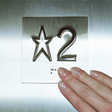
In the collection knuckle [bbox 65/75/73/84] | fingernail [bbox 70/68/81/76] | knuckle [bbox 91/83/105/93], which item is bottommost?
knuckle [bbox 91/83/105/93]

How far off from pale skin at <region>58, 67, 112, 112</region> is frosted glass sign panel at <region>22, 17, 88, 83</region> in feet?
1.62

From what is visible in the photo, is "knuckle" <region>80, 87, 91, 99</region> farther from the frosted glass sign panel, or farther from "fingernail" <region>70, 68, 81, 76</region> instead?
the frosted glass sign panel

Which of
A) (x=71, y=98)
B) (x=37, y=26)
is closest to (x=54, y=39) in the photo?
(x=37, y=26)

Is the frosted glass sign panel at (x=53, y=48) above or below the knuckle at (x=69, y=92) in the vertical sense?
above

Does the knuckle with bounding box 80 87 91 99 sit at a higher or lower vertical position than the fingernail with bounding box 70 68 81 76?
lower

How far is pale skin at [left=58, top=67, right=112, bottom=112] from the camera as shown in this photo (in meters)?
0.42

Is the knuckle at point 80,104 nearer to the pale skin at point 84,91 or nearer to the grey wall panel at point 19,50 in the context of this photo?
the pale skin at point 84,91

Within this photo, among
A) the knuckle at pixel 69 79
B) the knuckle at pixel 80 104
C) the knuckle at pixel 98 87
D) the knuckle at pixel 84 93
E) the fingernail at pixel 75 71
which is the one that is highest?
the fingernail at pixel 75 71

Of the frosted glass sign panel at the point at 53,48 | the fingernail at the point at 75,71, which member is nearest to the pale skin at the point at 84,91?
the fingernail at the point at 75,71

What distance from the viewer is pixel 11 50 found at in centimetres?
98

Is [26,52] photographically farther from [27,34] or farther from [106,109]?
[106,109]

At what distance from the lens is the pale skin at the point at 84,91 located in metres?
0.42

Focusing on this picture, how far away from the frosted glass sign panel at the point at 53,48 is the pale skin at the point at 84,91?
1.62ft

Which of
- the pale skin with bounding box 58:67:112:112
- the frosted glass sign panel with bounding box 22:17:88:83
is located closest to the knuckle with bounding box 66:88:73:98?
the pale skin with bounding box 58:67:112:112
